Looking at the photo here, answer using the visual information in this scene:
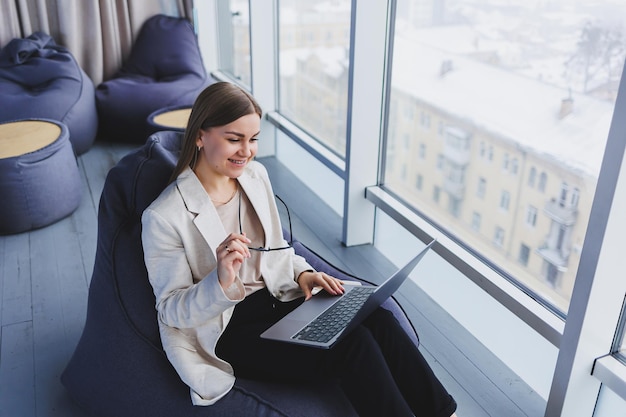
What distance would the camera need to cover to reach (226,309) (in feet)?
5.07

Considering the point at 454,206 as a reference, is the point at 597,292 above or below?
above

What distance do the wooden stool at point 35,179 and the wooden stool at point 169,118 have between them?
0.59m

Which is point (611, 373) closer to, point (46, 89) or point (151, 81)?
point (46, 89)

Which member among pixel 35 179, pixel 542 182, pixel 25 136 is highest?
pixel 542 182

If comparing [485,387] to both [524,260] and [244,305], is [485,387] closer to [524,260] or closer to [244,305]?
[524,260]

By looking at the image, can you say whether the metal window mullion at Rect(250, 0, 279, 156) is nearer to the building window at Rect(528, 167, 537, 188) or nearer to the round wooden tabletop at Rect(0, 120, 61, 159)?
the round wooden tabletop at Rect(0, 120, 61, 159)

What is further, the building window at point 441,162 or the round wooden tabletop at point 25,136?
the round wooden tabletop at point 25,136

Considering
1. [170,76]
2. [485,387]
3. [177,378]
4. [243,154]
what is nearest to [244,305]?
[177,378]

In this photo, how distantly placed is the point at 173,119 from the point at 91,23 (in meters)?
1.49

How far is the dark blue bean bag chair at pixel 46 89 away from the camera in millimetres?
3885

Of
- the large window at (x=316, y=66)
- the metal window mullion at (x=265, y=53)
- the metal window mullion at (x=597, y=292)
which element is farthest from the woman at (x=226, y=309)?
the metal window mullion at (x=265, y=53)

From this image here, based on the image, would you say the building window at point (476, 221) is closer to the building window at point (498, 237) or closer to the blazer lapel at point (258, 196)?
the building window at point (498, 237)

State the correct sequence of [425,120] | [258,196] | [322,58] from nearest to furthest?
[258,196], [425,120], [322,58]

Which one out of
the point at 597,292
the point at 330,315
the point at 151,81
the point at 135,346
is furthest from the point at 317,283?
the point at 151,81
